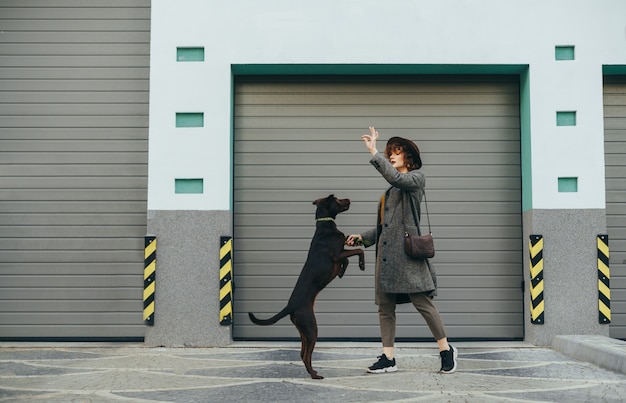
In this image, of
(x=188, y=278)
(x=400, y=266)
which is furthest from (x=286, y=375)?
(x=188, y=278)

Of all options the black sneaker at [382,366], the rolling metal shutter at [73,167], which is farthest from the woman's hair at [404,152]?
the rolling metal shutter at [73,167]

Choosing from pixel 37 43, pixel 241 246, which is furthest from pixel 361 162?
pixel 37 43

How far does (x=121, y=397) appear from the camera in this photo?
217 inches

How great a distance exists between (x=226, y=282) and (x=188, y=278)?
0.41m

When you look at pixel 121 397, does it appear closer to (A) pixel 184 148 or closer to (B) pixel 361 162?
(A) pixel 184 148

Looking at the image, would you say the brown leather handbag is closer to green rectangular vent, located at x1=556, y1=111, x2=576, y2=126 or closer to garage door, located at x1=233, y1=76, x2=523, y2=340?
garage door, located at x1=233, y1=76, x2=523, y2=340

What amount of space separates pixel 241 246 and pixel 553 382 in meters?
3.87

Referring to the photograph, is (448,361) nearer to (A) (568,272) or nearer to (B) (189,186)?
(A) (568,272)

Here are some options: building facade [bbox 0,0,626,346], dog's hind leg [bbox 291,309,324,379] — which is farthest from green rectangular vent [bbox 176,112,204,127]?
dog's hind leg [bbox 291,309,324,379]

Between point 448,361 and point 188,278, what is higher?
point 188,278

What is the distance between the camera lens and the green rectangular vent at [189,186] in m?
8.54

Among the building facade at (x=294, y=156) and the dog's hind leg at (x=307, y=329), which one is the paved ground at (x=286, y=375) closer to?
the dog's hind leg at (x=307, y=329)

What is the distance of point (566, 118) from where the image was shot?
8578mm

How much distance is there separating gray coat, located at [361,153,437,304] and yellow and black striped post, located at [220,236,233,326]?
236 centimetres
